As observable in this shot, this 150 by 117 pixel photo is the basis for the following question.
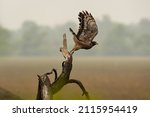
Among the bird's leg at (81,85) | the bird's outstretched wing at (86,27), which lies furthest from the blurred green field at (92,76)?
the bird's outstretched wing at (86,27)

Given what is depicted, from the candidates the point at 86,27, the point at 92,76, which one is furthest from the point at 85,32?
the point at 92,76

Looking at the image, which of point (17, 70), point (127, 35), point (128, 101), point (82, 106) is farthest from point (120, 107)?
point (17, 70)

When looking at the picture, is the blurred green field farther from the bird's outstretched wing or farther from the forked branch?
the bird's outstretched wing

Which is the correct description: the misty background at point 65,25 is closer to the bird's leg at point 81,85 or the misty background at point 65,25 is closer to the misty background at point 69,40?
the misty background at point 69,40

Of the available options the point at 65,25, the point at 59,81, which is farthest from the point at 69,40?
the point at 59,81

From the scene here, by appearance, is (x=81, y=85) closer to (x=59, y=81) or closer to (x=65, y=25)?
(x=59, y=81)

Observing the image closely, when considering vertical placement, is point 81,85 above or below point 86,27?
below

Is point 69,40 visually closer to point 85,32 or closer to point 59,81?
point 85,32
